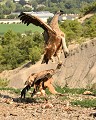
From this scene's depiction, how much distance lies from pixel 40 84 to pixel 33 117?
5.48 ft

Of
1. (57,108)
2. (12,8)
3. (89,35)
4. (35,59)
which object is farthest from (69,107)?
(12,8)

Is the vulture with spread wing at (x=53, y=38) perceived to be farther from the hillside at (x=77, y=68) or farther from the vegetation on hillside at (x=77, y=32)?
the vegetation on hillside at (x=77, y=32)

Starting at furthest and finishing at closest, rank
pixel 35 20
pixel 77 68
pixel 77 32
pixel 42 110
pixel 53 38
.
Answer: pixel 77 32, pixel 77 68, pixel 35 20, pixel 53 38, pixel 42 110

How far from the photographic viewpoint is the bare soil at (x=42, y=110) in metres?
9.55

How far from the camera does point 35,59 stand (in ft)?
139

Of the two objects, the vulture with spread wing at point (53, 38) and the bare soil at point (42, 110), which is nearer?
the bare soil at point (42, 110)

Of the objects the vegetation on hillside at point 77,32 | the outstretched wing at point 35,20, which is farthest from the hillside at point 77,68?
the outstretched wing at point 35,20

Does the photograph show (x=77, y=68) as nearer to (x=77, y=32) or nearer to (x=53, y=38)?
(x=77, y=32)

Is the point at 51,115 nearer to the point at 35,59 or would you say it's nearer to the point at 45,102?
the point at 45,102

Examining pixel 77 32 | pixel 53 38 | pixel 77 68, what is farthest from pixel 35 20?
pixel 77 32

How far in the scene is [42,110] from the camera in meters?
10.2

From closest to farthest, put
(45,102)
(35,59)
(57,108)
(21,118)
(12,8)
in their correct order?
(21,118) → (57,108) → (45,102) → (35,59) → (12,8)

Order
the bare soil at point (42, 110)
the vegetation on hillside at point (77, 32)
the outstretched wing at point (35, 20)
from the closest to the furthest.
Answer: the bare soil at point (42, 110)
the outstretched wing at point (35, 20)
the vegetation on hillside at point (77, 32)

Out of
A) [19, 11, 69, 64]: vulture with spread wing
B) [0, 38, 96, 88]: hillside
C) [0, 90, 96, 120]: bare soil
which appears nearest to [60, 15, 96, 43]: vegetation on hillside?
[0, 38, 96, 88]: hillside
